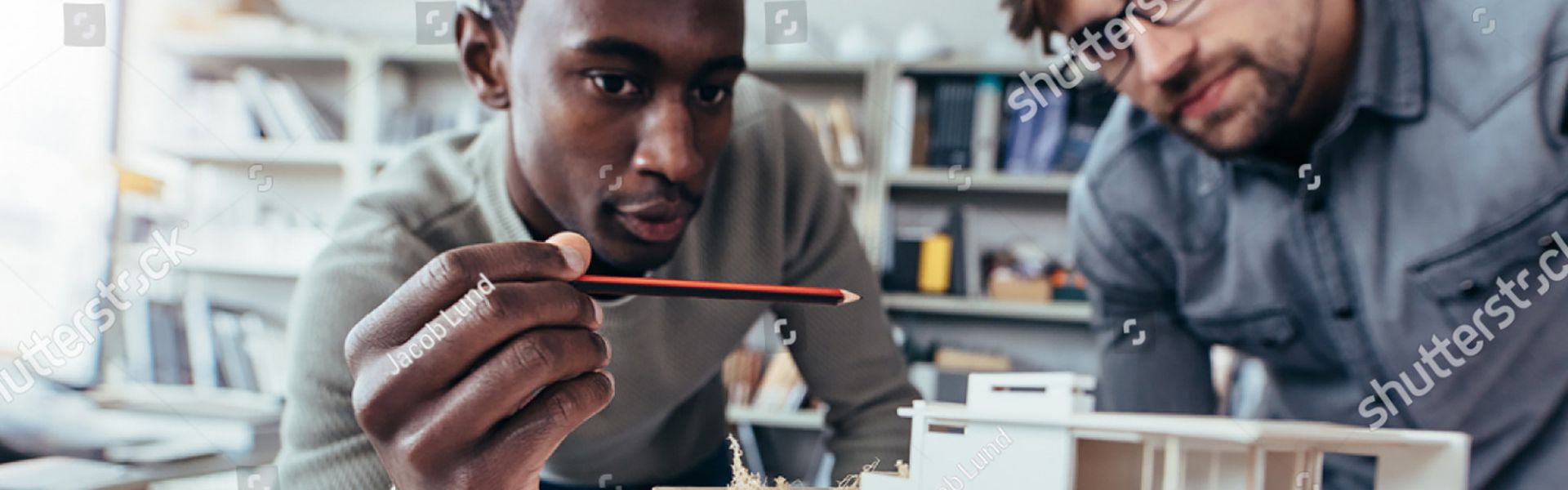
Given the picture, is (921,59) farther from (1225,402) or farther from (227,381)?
(227,381)

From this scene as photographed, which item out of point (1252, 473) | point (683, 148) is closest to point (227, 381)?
point (683, 148)

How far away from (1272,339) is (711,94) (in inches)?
21.1

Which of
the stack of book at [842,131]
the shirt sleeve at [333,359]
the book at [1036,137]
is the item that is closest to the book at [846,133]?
the stack of book at [842,131]

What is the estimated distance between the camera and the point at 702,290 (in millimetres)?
402

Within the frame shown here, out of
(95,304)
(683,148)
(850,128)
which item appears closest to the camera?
(683,148)

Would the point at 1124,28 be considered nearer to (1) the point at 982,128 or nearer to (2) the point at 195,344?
(1) the point at 982,128

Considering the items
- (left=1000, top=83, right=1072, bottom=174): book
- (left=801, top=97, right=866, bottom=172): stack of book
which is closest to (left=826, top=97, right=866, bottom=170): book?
(left=801, top=97, right=866, bottom=172): stack of book

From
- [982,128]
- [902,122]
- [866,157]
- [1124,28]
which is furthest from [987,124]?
[1124,28]

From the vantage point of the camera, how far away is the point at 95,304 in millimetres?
1186

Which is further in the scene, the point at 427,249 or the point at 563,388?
the point at 427,249

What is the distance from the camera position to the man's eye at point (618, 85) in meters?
0.49

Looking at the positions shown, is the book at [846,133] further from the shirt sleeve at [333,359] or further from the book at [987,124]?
the shirt sleeve at [333,359]

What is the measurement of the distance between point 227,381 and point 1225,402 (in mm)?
1155

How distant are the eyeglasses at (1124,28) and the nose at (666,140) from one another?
0.32m
